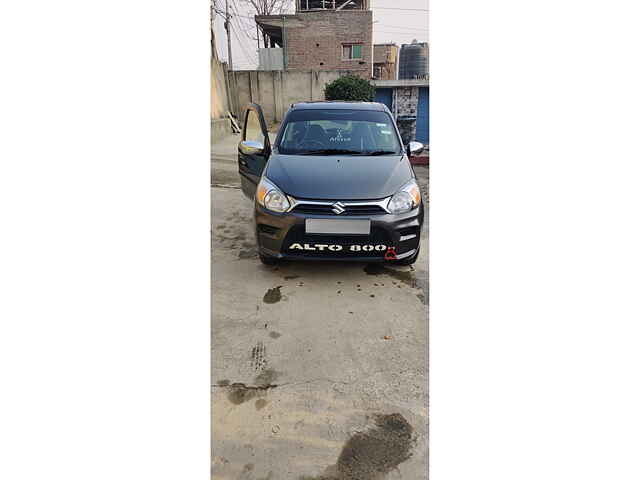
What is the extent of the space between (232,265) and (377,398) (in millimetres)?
1587

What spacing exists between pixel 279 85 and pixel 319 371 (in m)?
7.66

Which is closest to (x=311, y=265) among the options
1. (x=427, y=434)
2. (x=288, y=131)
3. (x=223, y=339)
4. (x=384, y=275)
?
(x=384, y=275)

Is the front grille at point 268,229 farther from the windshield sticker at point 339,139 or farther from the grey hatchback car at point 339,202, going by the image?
the windshield sticker at point 339,139

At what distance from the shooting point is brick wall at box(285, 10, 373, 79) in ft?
12.3

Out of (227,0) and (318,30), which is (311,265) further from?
(318,30)

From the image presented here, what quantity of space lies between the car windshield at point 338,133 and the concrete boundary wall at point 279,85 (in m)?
3.52

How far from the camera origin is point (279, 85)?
8.22 meters

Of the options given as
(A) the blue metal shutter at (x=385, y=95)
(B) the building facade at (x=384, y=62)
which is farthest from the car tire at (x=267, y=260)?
(A) the blue metal shutter at (x=385, y=95)

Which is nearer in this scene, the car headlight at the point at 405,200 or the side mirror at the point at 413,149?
the car headlight at the point at 405,200

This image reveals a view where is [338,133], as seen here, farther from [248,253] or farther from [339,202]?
[248,253]

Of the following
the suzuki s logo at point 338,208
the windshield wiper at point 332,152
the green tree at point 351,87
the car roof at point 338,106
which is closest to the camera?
the suzuki s logo at point 338,208

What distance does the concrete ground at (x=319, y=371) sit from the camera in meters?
1.32

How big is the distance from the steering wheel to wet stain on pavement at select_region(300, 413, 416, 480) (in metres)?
1.99

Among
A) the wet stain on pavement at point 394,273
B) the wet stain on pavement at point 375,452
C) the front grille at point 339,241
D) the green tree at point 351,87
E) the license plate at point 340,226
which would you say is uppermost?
the green tree at point 351,87
